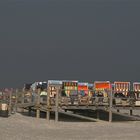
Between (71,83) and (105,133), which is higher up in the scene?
(71,83)

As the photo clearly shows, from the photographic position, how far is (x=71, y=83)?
108 ft

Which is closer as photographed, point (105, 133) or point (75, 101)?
point (105, 133)

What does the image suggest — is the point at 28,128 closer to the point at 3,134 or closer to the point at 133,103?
the point at 3,134

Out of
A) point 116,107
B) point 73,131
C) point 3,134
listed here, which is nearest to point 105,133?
point 73,131

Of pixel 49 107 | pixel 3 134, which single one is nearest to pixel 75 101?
pixel 49 107

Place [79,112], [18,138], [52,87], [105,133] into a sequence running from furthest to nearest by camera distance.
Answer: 1. [79,112]
2. [52,87]
3. [105,133]
4. [18,138]

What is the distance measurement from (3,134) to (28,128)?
283cm

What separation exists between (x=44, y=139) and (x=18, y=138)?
0.83m

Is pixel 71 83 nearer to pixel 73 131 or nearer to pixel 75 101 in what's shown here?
pixel 75 101

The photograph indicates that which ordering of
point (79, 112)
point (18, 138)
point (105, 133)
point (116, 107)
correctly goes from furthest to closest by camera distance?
point (79, 112)
point (116, 107)
point (105, 133)
point (18, 138)

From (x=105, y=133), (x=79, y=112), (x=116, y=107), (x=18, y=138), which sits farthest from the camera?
(x=79, y=112)

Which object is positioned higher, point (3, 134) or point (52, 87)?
point (52, 87)

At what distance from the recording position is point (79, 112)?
31156mm

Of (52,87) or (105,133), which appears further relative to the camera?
(52,87)
